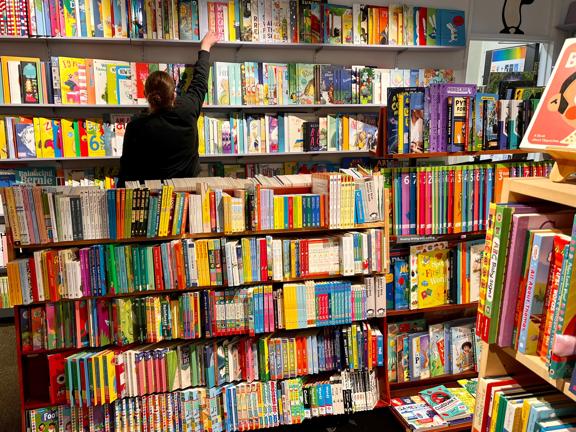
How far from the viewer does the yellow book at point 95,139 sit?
396 centimetres

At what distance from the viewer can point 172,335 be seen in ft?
8.13

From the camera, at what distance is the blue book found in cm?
459

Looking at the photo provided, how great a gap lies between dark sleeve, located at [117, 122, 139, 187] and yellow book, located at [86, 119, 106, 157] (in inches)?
45.0

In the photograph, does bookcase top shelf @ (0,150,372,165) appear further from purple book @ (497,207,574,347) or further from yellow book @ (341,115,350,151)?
purple book @ (497,207,574,347)

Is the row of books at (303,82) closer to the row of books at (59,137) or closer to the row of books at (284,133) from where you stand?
the row of books at (284,133)

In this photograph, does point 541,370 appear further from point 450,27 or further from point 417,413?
point 450,27

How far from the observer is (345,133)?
4508 mm

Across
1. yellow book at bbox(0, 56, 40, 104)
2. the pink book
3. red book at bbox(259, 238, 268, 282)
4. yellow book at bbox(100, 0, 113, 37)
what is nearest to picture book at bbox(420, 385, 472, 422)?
the pink book

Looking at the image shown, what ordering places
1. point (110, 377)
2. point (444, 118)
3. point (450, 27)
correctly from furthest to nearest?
point (450, 27)
point (444, 118)
point (110, 377)

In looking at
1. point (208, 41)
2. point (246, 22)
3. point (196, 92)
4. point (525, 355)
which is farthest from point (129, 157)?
point (525, 355)

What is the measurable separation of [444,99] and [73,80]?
2.76m

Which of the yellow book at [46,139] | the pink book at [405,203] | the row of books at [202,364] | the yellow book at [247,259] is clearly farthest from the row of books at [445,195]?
the yellow book at [46,139]

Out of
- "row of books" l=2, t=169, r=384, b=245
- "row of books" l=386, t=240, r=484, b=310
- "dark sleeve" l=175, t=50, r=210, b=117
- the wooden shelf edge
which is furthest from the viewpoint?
"dark sleeve" l=175, t=50, r=210, b=117

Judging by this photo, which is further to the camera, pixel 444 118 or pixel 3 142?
pixel 3 142
